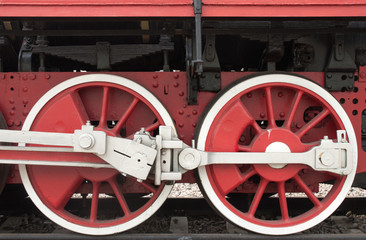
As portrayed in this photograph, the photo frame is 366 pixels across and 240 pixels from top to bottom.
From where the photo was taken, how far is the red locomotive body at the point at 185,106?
5.12 feet

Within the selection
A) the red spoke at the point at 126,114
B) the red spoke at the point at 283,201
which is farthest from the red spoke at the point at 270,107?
the red spoke at the point at 126,114

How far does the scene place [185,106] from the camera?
186cm

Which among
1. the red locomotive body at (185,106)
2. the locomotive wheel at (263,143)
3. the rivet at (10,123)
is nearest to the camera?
the red locomotive body at (185,106)

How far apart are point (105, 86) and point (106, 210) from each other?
4.11ft

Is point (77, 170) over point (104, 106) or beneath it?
beneath

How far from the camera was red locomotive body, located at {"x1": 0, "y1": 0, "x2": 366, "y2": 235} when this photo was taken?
1.56 metres

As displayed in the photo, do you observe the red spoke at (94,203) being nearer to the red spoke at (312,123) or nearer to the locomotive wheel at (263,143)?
the locomotive wheel at (263,143)

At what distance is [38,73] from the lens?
1.84 m

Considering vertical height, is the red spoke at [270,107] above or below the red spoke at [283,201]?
above

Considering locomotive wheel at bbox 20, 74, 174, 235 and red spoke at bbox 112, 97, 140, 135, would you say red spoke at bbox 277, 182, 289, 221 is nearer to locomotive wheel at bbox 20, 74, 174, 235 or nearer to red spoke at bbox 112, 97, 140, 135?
locomotive wheel at bbox 20, 74, 174, 235

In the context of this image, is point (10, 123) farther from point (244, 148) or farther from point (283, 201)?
point (283, 201)

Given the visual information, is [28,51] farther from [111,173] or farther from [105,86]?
[111,173]

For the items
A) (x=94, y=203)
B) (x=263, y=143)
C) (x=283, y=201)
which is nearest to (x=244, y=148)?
(x=263, y=143)

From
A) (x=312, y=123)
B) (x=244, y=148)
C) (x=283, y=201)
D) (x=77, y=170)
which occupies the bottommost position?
(x=283, y=201)
